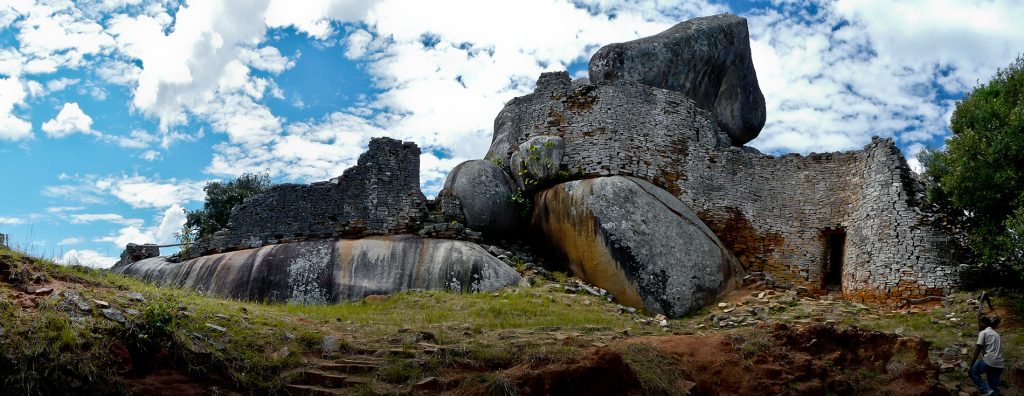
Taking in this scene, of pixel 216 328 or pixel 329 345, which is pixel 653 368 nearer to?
pixel 329 345

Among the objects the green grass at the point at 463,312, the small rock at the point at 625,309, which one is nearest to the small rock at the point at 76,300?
the green grass at the point at 463,312

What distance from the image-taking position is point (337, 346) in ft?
43.6

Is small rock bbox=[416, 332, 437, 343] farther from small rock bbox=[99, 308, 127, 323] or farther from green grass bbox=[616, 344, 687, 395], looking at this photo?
small rock bbox=[99, 308, 127, 323]

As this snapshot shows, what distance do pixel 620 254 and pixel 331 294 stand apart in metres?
7.15

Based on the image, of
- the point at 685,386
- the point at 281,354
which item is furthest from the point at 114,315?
the point at 685,386

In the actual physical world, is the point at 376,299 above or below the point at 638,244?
below

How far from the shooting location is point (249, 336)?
13133mm

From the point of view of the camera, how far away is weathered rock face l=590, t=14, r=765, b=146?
28078mm

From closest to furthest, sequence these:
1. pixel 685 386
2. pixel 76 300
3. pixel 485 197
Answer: pixel 76 300
pixel 685 386
pixel 485 197

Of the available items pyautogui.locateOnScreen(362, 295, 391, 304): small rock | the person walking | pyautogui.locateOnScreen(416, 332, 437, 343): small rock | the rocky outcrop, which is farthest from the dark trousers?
the rocky outcrop

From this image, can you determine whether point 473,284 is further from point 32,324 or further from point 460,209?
point 32,324

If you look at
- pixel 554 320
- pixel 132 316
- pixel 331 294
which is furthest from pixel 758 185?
pixel 132 316

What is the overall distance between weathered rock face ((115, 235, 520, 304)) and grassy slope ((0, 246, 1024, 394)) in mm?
2445

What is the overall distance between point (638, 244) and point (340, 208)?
802cm
